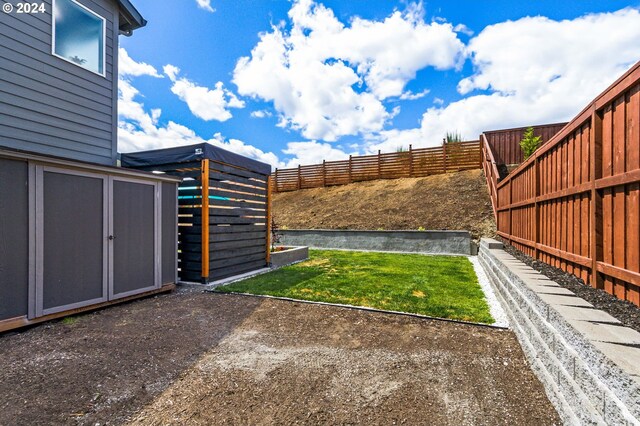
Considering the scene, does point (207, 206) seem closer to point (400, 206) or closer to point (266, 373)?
point (266, 373)

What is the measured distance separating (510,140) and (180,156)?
13.7 metres

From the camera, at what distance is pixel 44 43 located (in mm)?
4707

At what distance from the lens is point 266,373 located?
2.17 metres

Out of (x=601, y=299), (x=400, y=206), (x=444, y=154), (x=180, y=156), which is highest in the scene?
(x=444, y=154)

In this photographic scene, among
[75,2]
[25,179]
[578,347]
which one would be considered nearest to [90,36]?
[75,2]

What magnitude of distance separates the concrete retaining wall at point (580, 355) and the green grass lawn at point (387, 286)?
1.01 m

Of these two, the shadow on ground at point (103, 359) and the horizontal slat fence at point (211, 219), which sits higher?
the horizontal slat fence at point (211, 219)

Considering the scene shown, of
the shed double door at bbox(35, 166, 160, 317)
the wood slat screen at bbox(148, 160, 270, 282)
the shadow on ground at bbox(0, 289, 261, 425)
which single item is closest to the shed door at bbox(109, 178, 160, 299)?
the shed double door at bbox(35, 166, 160, 317)

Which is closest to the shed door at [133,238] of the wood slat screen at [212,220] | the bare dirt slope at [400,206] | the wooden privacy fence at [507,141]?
the wood slat screen at [212,220]

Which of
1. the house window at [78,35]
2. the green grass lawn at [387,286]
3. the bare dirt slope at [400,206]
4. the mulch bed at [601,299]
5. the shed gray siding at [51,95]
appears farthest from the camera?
the bare dirt slope at [400,206]

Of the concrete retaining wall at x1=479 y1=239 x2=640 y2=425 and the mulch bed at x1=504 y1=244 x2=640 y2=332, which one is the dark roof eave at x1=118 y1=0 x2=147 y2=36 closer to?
the concrete retaining wall at x1=479 y1=239 x2=640 y2=425

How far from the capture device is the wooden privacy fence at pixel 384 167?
14.0 m

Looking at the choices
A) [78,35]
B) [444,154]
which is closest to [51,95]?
[78,35]

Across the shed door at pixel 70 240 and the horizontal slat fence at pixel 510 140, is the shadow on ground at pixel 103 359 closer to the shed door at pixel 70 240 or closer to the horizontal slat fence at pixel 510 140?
the shed door at pixel 70 240
